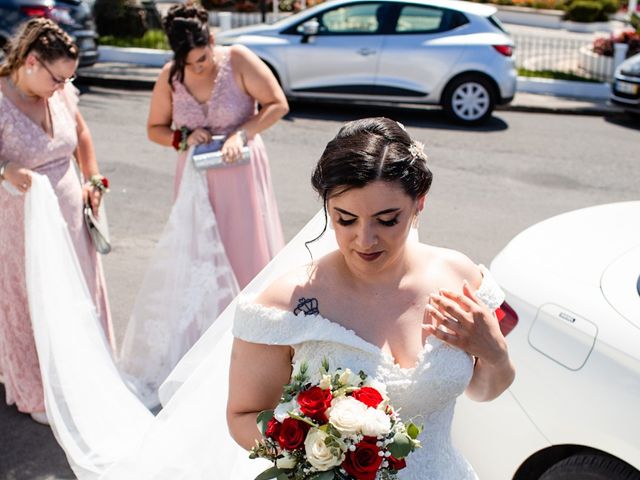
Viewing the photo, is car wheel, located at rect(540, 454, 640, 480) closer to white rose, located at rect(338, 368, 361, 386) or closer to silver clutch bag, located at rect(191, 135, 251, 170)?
white rose, located at rect(338, 368, 361, 386)

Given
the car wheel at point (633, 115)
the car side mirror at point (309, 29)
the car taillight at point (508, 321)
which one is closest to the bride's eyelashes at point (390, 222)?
the car taillight at point (508, 321)

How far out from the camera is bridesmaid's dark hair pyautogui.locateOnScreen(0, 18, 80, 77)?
457 centimetres

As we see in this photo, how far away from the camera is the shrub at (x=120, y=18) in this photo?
61.7 ft

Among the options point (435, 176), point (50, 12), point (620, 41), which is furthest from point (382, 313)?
point (620, 41)

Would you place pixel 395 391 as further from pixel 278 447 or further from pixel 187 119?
pixel 187 119

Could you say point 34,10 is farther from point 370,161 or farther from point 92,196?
point 370,161

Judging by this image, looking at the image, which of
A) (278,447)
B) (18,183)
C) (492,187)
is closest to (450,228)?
(492,187)

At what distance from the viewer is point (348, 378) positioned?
227 cm

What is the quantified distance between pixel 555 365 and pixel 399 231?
1.22 meters

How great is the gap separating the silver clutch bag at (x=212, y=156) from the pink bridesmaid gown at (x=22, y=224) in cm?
67

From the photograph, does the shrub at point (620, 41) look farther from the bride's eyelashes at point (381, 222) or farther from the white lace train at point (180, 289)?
the bride's eyelashes at point (381, 222)

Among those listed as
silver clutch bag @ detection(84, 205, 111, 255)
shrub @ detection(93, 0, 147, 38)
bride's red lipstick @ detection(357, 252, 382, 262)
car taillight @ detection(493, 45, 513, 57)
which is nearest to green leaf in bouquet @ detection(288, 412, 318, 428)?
bride's red lipstick @ detection(357, 252, 382, 262)

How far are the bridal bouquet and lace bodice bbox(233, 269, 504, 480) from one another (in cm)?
15

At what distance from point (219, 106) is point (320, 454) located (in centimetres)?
349
